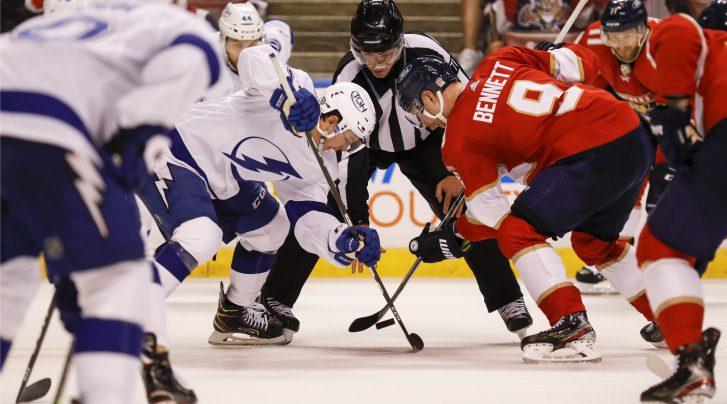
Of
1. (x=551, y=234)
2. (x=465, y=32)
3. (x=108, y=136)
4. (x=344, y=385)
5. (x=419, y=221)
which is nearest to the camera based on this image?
(x=108, y=136)

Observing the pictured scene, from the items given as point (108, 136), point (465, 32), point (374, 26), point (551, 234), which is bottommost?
point (465, 32)

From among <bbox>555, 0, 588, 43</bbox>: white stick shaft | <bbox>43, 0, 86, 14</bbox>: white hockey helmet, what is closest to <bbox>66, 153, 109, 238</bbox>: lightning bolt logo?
<bbox>43, 0, 86, 14</bbox>: white hockey helmet

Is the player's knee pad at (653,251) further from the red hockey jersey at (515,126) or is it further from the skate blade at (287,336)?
the skate blade at (287,336)

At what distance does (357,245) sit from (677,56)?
145 centimetres

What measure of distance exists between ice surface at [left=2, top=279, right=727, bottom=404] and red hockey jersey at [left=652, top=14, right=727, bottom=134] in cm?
73

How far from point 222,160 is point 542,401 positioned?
1.65 meters

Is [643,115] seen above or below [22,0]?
above

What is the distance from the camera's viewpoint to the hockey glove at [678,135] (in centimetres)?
287

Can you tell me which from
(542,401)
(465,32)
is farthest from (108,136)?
(465,32)

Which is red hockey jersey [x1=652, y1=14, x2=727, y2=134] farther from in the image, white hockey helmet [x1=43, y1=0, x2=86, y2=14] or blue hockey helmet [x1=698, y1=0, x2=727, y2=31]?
white hockey helmet [x1=43, y1=0, x2=86, y2=14]

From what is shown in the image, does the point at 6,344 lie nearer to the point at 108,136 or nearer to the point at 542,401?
the point at 108,136

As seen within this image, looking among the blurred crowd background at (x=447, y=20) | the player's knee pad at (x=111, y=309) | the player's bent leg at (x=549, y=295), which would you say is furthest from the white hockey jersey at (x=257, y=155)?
the blurred crowd background at (x=447, y=20)

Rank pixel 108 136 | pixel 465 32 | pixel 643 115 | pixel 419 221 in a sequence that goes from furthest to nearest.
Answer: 1. pixel 465 32
2. pixel 419 221
3. pixel 643 115
4. pixel 108 136

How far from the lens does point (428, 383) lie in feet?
11.1
